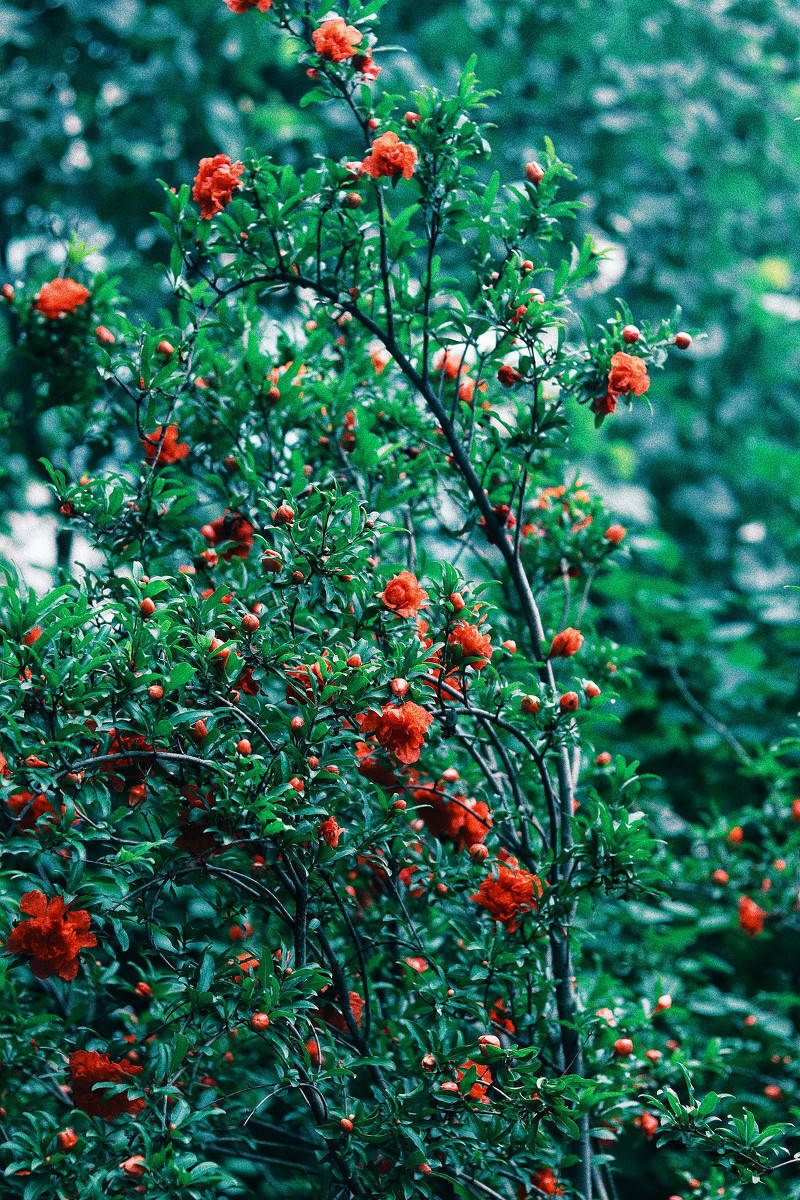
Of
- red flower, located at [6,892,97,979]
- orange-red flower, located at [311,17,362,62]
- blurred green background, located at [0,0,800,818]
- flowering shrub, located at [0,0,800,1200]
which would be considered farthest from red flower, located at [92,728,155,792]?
blurred green background, located at [0,0,800,818]

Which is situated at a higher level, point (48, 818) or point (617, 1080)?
point (48, 818)

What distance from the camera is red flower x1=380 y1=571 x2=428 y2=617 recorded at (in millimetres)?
1138

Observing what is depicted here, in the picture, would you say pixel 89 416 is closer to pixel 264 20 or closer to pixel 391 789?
pixel 264 20

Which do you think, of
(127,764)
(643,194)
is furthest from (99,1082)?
(643,194)

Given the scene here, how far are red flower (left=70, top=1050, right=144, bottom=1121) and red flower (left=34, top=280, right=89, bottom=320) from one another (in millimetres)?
1185

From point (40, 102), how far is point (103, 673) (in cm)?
244

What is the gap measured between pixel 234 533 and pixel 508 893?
2.15ft

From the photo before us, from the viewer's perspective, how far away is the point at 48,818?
1.01 meters

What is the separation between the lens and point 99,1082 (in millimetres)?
1146

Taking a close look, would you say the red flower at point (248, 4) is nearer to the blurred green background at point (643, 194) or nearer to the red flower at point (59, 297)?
the red flower at point (59, 297)

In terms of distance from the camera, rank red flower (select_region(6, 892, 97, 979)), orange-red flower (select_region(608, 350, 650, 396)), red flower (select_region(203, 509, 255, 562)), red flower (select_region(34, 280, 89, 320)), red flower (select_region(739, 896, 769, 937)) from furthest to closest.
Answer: red flower (select_region(739, 896, 769, 937)) < red flower (select_region(34, 280, 89, 320)) < red flower (select_region(203, 509, 255, 562)) < orange-red flower (select_region(608, 350, 650, 396)) < red flower (select_region(6, 892, 97, 979))

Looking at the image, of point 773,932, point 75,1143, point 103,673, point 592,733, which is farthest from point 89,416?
point 773,932

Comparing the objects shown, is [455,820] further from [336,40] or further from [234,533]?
[336,40]

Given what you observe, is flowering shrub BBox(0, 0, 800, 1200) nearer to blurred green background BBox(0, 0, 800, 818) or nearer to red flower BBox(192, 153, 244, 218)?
red flower BBox(192, 153, 244, 218)
